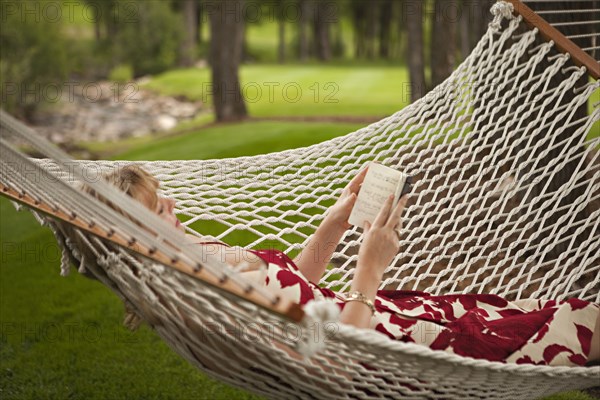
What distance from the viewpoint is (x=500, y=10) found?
2752 millimetres

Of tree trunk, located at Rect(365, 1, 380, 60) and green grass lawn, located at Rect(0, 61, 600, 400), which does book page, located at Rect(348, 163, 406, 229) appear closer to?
green grass lawn, located at Rect(0, 61, 600, 400)

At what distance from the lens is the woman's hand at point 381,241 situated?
1676 mm

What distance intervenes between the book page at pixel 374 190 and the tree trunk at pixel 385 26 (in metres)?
24.2

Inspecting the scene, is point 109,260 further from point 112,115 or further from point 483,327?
point 112,115

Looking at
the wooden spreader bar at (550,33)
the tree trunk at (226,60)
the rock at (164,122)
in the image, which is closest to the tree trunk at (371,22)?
the rock at (164,122)

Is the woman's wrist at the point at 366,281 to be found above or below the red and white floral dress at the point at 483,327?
above

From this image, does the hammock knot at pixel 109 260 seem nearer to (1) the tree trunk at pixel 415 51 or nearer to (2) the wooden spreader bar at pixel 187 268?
(2) the wooden spreader bar at pixel 187 268

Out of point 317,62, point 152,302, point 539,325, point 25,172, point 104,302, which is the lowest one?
point 317,62

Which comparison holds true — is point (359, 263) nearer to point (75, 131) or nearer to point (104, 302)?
point (104, 302)

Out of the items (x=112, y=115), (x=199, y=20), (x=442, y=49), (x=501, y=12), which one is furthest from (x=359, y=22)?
(x=501, y=12)

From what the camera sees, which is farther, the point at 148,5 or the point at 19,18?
the point at 148,5

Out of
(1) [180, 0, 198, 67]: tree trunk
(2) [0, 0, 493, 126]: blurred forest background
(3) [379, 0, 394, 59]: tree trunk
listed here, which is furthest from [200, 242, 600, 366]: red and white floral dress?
(3) [379, 0, 394, 59]: tree trunk

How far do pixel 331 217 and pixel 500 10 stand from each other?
46.5 inches

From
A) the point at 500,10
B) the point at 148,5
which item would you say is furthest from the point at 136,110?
the point at 500,10
